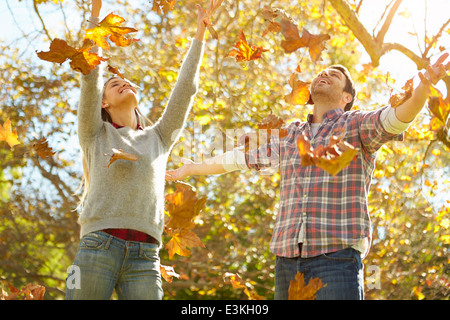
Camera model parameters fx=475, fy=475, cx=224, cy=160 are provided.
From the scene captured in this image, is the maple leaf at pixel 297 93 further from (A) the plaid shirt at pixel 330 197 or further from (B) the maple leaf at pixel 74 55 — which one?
(B) the maple leaf at pixel 74 55

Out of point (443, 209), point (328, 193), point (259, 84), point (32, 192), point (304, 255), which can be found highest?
point (259, 84)

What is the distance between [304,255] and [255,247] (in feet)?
15.5

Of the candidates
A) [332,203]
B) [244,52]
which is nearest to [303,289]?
[332,203]

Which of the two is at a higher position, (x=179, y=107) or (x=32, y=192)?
(x=32, y=192)

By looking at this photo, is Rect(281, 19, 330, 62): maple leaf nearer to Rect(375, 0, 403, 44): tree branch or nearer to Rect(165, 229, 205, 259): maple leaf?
Rect(165, 229, 205, 259): maple leaf

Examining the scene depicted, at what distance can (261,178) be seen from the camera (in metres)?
6.38

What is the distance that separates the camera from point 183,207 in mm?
2295

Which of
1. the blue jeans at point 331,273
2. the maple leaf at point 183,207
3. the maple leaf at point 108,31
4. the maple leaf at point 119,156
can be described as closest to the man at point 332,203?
the blue jeans at point 331,273

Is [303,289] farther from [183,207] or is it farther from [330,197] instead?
[183,207]

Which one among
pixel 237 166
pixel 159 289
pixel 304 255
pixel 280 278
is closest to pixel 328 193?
pixel 304 255

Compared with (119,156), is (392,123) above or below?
above

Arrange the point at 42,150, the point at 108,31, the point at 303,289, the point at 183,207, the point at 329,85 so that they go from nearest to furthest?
the point at 303,289 < the point at 108,31 < the point at 183,207 < the point at 329,85 < the point at 42,150

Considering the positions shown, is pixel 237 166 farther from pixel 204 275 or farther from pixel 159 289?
pixel 204 275

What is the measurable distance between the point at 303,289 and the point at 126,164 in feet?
3.03
